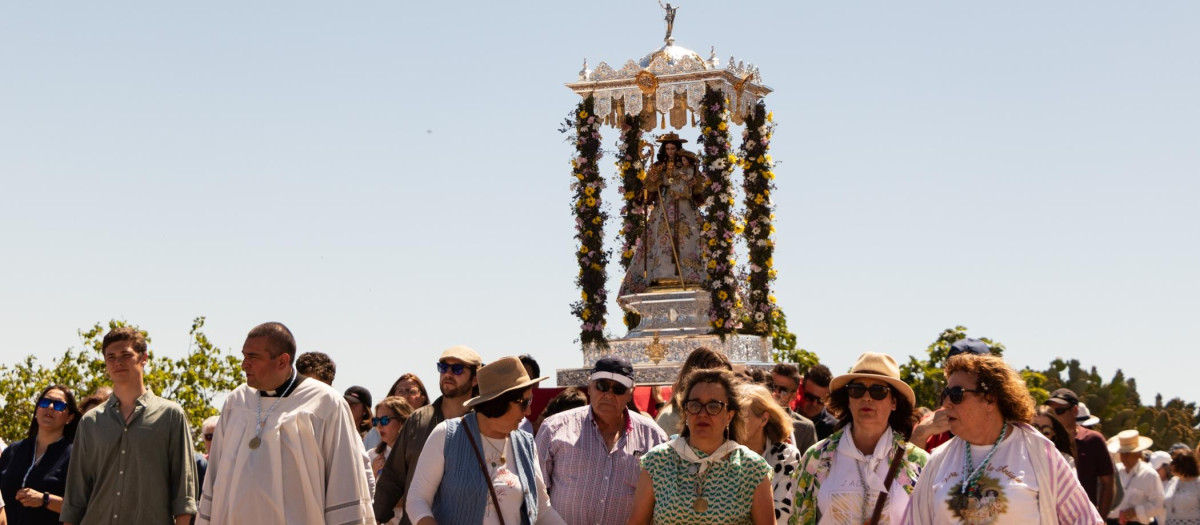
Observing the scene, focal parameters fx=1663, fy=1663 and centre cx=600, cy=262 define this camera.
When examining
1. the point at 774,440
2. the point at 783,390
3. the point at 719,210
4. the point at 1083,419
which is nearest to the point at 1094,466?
the point at 1083,419

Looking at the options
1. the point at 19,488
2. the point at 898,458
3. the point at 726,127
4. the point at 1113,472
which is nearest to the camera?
the point at 898,458

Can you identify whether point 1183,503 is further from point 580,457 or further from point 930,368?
point 930,368

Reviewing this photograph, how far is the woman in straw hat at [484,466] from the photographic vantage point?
24.3ft

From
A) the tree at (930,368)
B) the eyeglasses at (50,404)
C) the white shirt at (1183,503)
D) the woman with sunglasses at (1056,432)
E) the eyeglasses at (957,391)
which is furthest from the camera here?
the tree at (930,368)

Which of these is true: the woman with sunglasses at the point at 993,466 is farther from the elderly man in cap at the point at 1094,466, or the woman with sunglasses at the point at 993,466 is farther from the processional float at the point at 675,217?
the processional float at the point at 675,217

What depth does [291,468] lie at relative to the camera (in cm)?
777

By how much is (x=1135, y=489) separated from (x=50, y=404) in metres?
9.91

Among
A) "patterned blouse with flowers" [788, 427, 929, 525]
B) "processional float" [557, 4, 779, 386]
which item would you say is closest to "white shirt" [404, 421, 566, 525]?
"patterned blouse with flowers" [788, 427, 929, 525]

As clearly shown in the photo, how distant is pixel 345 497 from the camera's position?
25.6ft

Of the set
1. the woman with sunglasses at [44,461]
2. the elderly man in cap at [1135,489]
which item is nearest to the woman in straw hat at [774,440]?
the woman with sunglasses at [44,461]

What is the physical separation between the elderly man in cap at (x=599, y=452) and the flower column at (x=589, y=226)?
15363mm

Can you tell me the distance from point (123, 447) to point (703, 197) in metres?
16.1

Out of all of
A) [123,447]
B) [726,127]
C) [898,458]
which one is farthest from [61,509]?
[726,127]

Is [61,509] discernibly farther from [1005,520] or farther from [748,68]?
[748,68]
